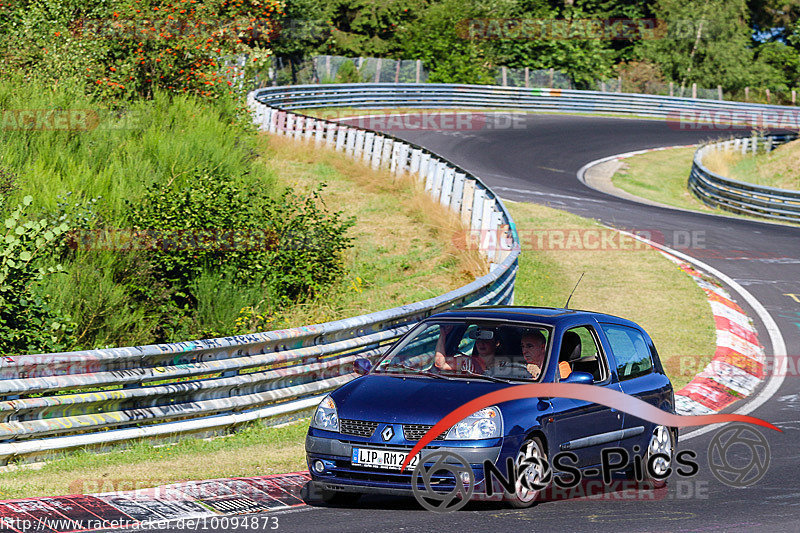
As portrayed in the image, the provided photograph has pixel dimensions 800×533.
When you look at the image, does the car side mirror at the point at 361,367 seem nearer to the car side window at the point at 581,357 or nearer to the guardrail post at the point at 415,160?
the car side window at the point at 581,357

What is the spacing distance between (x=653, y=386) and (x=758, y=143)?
35.4 m

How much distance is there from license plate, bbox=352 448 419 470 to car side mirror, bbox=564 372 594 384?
5.00 feet

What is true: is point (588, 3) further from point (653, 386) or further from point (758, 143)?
point (653, 386)

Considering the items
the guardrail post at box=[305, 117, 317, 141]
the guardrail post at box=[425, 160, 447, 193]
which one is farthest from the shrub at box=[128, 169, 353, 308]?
the guardrail post at box=[305, 117, 317, 141]

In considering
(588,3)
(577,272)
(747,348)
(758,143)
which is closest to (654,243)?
(577,272)

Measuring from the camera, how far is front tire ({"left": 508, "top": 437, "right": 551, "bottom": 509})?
23.5 feet

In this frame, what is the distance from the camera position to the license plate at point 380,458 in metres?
6.96

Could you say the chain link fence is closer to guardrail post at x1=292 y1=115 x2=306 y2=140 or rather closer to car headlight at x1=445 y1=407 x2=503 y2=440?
guardrail post at x1=292 y1=115 x2=306 y2=140

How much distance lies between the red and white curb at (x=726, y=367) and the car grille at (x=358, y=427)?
6618 mm

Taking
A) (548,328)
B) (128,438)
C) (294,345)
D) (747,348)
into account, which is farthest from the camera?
(747,348)

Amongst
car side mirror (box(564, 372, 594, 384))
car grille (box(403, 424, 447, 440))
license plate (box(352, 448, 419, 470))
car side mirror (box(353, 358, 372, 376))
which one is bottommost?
license plate (box(352, 448, 419, 470))

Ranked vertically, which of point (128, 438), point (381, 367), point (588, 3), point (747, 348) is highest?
point (588, 3)

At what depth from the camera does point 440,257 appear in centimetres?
1984

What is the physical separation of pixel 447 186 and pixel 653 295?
18.4ft
